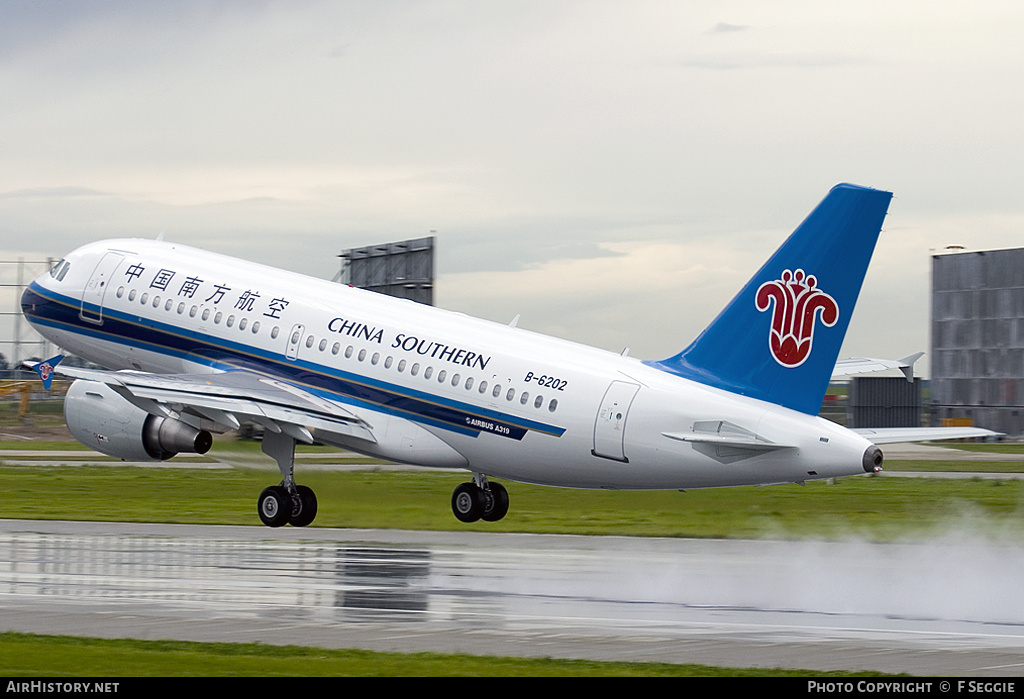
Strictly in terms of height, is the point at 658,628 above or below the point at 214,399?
below

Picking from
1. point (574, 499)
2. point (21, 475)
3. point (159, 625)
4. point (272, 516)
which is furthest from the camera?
point (21, 475)

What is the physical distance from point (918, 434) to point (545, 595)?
8022mm

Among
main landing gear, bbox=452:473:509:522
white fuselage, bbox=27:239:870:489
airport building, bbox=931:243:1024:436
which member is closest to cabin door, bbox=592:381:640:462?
white fuselage, bbox=27:239:870:489

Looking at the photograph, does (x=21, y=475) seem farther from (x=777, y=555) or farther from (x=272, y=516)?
(x=777, y=555)

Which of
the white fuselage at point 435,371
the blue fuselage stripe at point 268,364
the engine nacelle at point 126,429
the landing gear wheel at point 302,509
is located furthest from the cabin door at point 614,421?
the engine nacelle at point 126,429

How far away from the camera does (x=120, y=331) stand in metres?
41.2

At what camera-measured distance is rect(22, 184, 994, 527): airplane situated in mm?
30375

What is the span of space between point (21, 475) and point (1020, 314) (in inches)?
3359

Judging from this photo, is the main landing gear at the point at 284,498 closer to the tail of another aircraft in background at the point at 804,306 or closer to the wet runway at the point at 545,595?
the wet runway at the point at 545,595

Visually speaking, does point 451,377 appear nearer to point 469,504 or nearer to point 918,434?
point 469,504

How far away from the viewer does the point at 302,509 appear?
125 feet

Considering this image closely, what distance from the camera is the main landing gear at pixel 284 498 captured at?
37938mm
